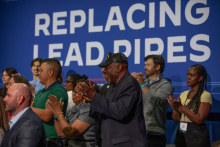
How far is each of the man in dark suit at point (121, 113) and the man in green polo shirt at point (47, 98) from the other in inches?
36.0

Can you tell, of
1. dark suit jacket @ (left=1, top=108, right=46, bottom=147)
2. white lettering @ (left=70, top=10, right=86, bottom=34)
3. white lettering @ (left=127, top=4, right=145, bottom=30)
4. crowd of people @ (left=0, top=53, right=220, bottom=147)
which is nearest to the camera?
dark suit jacket @ (left=1, top=108, right=46, bottom=147)

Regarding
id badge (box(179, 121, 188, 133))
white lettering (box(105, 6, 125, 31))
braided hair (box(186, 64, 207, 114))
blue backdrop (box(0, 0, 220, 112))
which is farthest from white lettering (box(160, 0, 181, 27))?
id badge (box(179, 121, 188, 133))

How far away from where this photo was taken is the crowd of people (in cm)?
196

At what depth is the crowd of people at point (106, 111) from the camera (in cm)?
196

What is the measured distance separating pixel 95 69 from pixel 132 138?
127 inches

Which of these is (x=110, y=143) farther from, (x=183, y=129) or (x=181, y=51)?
(x=181, y=51)

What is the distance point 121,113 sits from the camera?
2.04 metres

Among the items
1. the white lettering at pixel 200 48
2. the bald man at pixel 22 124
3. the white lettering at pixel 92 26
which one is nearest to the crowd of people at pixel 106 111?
the bald man at pixel 22 124

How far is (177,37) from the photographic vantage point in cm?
458

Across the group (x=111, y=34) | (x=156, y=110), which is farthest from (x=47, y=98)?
(x=111, y=34)

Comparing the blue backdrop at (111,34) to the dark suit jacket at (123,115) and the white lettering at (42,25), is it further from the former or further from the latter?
the dark suit jacket at (123,115)

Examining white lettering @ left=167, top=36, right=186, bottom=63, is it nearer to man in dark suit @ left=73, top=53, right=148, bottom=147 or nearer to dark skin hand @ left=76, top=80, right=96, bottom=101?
man in dark suit @ left=73, top=53, right=148, bottom=147

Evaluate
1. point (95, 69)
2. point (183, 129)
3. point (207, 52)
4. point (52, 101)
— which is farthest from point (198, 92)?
point (95, 69)

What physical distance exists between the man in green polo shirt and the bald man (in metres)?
0.93
